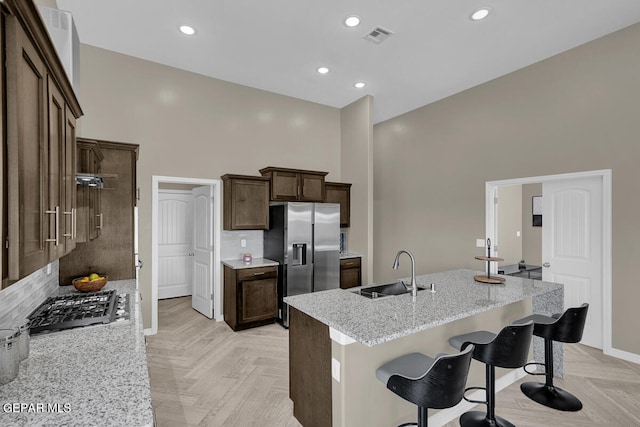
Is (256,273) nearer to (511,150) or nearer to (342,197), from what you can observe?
(342,197)

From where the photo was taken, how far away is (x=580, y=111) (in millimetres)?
3605

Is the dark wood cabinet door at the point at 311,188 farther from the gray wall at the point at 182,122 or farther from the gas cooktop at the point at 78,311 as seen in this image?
the gas cooktop at the point at 78,311

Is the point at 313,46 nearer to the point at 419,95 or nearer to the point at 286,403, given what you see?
the point at 419,95

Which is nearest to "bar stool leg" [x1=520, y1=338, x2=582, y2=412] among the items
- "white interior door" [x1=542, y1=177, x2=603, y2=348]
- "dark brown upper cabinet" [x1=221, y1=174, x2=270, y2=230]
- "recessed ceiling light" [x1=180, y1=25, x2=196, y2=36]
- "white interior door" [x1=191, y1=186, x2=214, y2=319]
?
"white interior door" [x1=542, y1=177, x2=603, y2=348]

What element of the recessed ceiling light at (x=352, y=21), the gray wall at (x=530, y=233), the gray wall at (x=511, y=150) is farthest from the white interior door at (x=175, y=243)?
the gray wall at (x=530, y=233)

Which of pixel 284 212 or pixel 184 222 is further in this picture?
pixel 184 222

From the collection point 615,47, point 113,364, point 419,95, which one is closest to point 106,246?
point 113,364

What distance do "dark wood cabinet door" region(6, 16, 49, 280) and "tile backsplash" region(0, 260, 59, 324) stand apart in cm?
65

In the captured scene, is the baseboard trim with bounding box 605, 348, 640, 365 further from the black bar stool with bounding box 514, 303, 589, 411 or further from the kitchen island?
the kitchen island

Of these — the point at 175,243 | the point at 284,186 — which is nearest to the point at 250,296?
the point at 284,186

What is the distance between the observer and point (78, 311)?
80.2 inches

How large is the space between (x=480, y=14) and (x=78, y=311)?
4257 mm

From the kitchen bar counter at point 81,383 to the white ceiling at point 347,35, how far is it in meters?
3.01

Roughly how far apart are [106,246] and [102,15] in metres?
2.36
